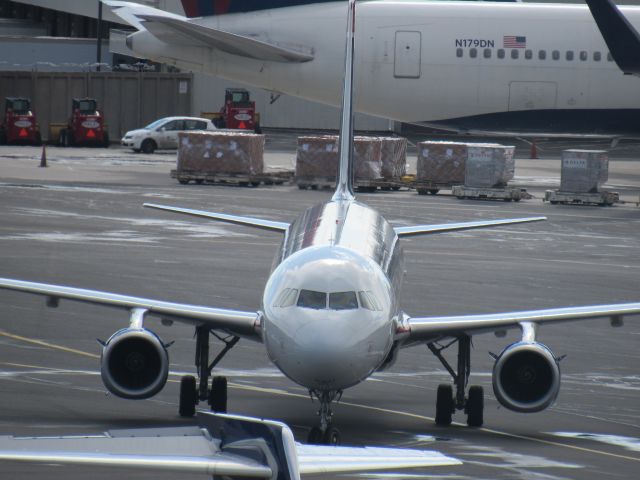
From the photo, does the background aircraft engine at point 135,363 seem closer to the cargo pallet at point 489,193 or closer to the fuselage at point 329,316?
the fuselage at point 329,316

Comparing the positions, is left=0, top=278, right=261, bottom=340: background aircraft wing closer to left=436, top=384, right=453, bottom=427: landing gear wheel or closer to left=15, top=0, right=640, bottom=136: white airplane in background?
left=436, top=384, right=453, bottom=427: landing gear wheel

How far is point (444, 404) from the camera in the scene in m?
17.4

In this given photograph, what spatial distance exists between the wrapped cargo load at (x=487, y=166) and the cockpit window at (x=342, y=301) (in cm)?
3210

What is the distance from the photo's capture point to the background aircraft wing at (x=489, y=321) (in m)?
16.7

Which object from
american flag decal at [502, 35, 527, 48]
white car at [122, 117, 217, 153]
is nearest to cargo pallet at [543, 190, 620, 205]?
american flag decal at [502, 35, 527, 48]

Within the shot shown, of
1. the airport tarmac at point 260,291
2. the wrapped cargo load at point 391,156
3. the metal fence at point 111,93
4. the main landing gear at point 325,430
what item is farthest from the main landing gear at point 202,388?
the metal fence at point 111,93

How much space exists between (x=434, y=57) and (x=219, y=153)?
924 cm

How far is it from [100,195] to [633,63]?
19.7 m

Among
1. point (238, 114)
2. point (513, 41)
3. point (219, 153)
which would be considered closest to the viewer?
point (219, 153)

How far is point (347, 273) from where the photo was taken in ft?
50.3

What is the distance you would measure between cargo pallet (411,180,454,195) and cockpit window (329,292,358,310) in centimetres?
3382

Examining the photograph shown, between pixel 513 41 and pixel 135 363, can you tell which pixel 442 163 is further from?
pixel 135 363

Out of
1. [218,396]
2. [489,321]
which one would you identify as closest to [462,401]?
[489,321]

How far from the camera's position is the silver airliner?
14.7 metres
